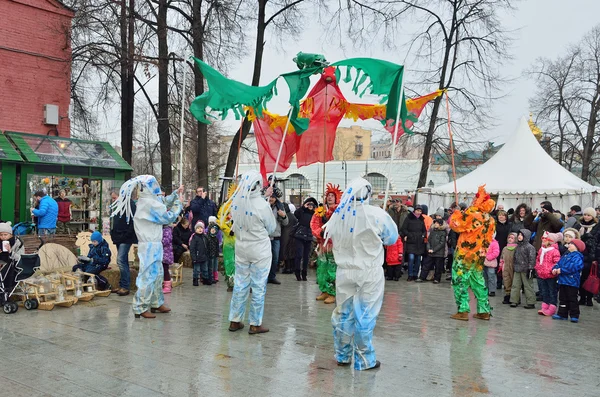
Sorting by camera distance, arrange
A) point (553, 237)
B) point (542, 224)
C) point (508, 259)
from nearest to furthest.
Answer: point (553, 237) < point (508, 259) < point (542, 224)

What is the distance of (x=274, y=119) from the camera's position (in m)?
11.7

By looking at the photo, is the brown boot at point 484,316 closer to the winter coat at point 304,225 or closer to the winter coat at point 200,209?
the winter coat at point 304,225

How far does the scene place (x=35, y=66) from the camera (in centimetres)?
1529

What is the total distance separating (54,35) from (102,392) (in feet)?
45.1

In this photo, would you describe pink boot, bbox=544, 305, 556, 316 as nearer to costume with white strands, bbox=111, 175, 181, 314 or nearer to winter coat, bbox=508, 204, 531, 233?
winter coat, bbox=508, 204, 531, 233

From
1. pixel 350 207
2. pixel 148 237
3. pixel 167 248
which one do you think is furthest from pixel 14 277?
pixel 350 207

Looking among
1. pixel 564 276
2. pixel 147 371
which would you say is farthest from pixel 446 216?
pixel 147 371

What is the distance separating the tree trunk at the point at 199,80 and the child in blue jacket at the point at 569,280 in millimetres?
11266

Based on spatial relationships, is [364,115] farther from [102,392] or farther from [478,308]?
[102,392]

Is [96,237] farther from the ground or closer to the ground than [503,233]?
closer to the ground

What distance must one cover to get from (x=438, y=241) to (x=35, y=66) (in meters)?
11.8

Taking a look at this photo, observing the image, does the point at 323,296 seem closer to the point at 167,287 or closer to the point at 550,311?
the point at 167,287

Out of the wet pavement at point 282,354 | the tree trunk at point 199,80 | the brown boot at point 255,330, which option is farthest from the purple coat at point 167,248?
the tree trunk at point 199,80

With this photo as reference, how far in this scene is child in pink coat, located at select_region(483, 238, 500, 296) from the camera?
32.6ft
